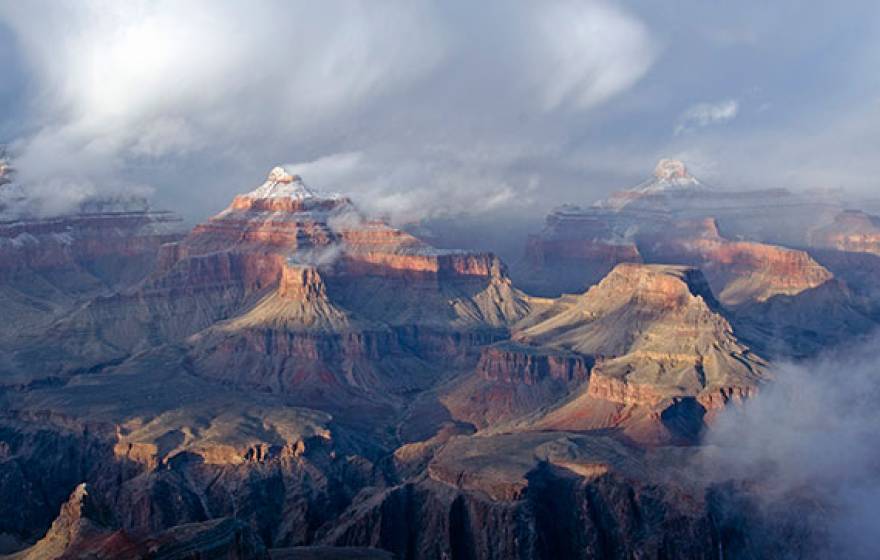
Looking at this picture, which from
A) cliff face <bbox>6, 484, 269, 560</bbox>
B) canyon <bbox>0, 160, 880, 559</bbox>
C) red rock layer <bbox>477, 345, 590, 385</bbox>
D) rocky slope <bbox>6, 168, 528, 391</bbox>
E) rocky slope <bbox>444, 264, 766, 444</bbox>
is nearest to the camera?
cliff face <bbox>6, 484, 269, 560</bbox>

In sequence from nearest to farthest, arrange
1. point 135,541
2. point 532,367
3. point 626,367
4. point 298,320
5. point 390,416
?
→ point 135,541 → point 626,367 → point 390,416 → point 532,367 → point 298,320

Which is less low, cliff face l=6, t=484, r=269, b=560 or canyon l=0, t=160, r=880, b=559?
cliff face l=6, t=484, r=269, b=560

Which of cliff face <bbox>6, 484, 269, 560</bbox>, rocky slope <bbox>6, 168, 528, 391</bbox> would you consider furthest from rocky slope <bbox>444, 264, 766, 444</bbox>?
cliff face <bbox>6, 484, 269, 560</bbox>

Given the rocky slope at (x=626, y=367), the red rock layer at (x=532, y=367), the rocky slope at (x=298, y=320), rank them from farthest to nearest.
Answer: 1. the rocky slope at (x=298, y=320)
2. the red rock layer at (x=532, y=367)
3. the rocky slope at (x=626, y=367)

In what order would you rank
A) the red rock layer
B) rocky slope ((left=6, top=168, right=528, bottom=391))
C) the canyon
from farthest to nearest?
rocky slope ((left=6, top=168, right=528, bottom=391))
the red rock layer
the canyon

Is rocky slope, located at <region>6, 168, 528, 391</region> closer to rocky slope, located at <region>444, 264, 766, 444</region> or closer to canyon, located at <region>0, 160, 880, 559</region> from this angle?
canyon, located at <region>0, 160, 880, 559</region>

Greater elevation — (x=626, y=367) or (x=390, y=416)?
(x=626, y=367)

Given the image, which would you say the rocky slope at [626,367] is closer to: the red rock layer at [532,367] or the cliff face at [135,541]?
the red rock layer at [532,367]

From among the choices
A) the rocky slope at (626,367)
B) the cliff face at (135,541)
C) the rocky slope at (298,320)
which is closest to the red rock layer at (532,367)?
the rocky slope at (626,367)

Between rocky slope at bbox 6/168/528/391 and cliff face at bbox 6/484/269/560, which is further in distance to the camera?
rocky slope at bbox 6/168/528/391

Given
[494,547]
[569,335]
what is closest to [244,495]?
[494,547]

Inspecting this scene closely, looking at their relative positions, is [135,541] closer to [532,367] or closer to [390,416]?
[390,416]

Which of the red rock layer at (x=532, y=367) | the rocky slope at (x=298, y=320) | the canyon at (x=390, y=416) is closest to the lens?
the canyon at (x=390, y=416)

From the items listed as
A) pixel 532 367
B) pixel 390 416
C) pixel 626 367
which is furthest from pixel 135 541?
pixel 532 367
